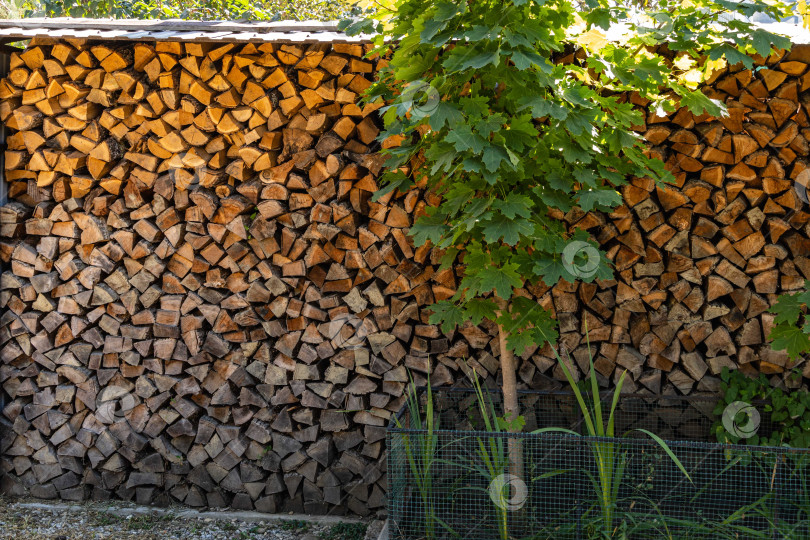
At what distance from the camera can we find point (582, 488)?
2.49 metres

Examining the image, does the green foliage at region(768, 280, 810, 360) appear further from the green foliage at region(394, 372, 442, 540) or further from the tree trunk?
the green foliage at region(394, 372, 442, 540)

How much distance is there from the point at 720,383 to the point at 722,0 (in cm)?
143

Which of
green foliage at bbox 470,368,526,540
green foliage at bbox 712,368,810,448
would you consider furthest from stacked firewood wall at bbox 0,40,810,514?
green foliage at bbox 470,368,526,540

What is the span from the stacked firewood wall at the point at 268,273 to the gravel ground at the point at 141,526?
10 cm

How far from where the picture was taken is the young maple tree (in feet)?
7.20

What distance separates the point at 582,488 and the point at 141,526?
6.05 ft

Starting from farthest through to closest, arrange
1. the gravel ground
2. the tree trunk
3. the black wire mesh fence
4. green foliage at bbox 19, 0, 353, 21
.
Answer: green foliage at bbox 19, 0, 353, 21 → the gravel ground → the tree trunk → the black wire mesh fence

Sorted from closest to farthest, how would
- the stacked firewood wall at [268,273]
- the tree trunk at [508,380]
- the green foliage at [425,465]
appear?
the green foliage at [425,465] < the tree trunk at [508,380] < the stacked firewood wall at [268,273]

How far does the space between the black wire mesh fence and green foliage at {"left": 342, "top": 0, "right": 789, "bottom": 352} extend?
0.44m

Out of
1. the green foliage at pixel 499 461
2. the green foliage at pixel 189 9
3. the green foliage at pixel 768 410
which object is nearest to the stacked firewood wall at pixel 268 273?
the green foliage at pixel 768 410

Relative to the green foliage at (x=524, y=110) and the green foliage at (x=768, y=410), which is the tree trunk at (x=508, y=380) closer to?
the green foliage at (x=524, y=110)

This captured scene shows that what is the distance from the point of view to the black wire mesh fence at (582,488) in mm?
2311

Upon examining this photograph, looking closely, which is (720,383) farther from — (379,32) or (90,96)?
(90,96)

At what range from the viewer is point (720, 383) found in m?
2.73
